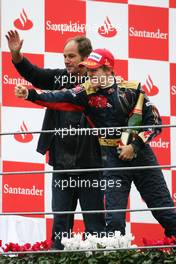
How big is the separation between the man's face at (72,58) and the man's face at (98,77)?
305 millimetres

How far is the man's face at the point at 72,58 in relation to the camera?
8.41 metres

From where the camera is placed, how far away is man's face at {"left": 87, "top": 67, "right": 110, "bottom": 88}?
802cm

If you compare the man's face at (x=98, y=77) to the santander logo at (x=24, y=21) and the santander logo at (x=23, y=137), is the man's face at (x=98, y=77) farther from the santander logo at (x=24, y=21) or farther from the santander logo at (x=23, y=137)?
the santander logo at (x=24, y=21)

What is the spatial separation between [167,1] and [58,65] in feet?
4.03

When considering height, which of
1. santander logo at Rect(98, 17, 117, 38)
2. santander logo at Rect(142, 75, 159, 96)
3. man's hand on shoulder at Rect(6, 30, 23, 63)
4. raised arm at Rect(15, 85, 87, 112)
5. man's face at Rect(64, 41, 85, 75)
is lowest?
raised arm at Rect(15, 85, 87, 112)

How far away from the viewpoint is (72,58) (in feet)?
27.8

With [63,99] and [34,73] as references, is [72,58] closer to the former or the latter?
[34,73]

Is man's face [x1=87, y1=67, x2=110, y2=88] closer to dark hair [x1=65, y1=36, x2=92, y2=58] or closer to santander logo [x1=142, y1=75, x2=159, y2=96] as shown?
dark hair [x1=65, y1=36, x2=92, y2=58]

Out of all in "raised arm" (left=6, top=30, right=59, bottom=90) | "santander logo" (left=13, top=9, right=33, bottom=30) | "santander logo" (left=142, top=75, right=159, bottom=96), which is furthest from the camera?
"santander logo" (left=142, top=75, right=159, bottom=96)

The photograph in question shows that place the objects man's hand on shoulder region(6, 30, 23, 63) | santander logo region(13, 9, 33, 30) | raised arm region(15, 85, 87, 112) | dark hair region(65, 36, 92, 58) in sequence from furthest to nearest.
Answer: santander logo region(13, 9, 33, 30) < dark hair region(65, 36, 92, 58) < man's hand on shoulder region(6, 30, 23, 63) < raised arm region(15, 85, 87, 112)

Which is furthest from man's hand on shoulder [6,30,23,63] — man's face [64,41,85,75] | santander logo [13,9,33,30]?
santander logo [13,9,33,30]

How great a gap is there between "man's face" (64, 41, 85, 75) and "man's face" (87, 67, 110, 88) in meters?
0.31

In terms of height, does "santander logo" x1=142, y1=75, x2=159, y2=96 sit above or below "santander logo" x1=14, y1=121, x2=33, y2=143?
above

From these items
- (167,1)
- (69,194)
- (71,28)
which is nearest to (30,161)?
(71,28)
